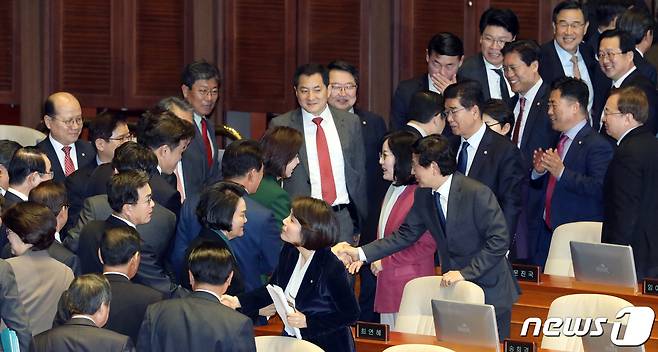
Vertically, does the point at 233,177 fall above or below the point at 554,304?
above

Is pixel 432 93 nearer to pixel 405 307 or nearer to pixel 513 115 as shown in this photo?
pixel 513 115

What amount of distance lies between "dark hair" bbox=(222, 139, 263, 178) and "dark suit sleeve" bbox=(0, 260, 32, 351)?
1.37 m

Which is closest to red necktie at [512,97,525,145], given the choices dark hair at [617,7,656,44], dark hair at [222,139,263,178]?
dark hair at [617,7,656,44]

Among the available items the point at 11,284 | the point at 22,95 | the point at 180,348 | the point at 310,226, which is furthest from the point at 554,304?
the point at 22,95

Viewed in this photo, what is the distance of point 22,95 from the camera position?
10.0m

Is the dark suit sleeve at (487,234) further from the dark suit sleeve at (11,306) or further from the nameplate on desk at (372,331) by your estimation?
the dark suit sleeve at (11,306)

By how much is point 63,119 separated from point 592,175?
3.11 metres

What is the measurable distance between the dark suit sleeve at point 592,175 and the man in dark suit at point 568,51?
83 centimetres

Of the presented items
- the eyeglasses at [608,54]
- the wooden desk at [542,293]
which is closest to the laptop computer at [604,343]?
the wooden desk at [542,293]

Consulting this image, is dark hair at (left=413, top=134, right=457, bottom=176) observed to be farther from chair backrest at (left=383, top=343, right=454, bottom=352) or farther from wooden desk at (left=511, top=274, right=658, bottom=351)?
chair backrest at (left=383, top=343, right=454, bottom=352)

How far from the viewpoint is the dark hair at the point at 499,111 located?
25.9 ft

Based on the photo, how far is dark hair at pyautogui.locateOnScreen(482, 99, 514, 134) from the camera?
7.89 m

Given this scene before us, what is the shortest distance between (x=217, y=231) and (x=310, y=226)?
0.53m

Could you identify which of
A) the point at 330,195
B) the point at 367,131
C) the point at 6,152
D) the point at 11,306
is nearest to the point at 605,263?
the point at 330,195
